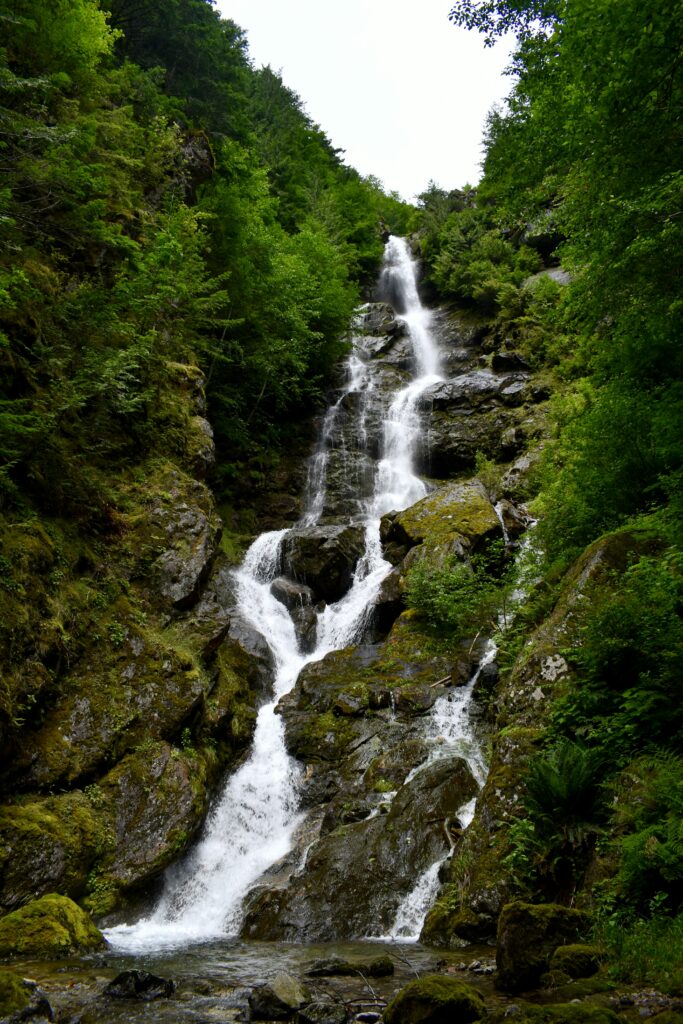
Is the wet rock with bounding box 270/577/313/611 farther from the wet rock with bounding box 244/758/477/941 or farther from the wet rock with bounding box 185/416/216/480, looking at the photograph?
the wet rock with bounding box 244/758/477/941

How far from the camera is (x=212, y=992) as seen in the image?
16.0 feet

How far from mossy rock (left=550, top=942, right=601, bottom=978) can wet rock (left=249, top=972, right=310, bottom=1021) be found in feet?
5.93

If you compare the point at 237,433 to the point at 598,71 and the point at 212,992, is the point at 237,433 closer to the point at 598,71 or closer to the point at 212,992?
the point at 598,71

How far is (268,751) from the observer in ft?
36.6

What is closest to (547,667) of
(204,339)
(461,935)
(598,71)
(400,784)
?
(461,935)

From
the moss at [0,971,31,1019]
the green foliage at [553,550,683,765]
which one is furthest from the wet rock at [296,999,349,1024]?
the green foliage at [553,550,683,765]

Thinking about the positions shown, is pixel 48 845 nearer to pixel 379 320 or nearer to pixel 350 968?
pixel 350 968

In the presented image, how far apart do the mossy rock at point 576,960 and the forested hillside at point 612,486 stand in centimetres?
18

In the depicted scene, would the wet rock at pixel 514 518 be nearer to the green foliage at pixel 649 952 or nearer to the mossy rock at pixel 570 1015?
the green foliage at pixel 649 952

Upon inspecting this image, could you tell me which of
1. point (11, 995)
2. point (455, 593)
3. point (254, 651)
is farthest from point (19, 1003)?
point (455, 593)

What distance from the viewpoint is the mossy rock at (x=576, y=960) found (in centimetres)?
391

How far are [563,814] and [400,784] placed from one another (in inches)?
173

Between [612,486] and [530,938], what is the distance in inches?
248

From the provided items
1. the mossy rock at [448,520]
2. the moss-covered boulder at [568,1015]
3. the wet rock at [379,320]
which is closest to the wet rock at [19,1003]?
the moss-covered boulder at [568,1015]
